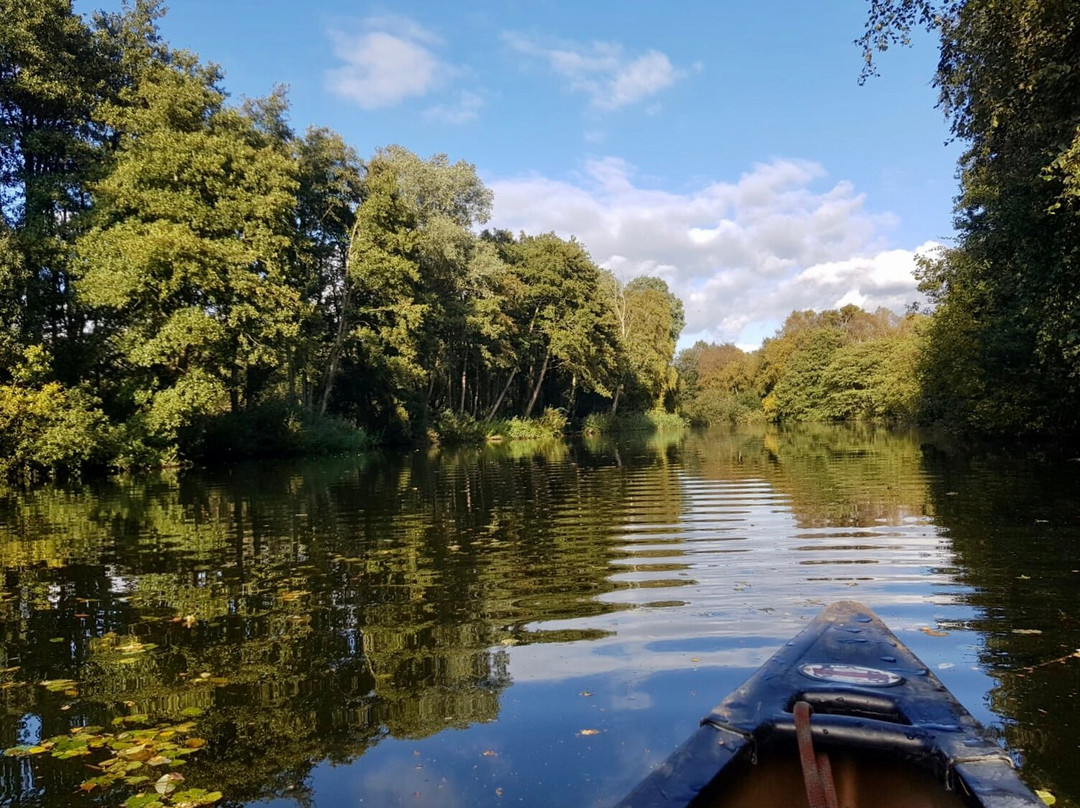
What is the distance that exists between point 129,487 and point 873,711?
18542 millimetres

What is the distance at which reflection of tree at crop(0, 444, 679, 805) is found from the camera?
3.73 m

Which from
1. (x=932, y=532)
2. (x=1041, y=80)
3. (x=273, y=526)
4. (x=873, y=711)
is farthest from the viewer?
(x=273, y=526)

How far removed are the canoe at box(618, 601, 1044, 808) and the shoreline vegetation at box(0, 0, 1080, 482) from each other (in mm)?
8569

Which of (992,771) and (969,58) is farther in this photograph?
(969,58)

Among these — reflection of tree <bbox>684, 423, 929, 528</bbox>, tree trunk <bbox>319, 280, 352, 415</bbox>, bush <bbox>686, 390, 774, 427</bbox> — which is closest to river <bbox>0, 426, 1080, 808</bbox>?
reflection of tree <bbox>684, 423, 929, 528</bbox>

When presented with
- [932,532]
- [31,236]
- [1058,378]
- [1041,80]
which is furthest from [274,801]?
[31,236]

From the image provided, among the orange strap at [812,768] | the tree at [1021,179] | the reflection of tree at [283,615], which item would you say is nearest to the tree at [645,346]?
the tree at [1021,179]

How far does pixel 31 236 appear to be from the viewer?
19719mm

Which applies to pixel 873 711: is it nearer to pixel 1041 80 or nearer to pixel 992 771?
pixel 992 771

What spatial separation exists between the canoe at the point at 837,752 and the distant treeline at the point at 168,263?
1929cm

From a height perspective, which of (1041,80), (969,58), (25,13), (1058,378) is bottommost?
(1058,378)

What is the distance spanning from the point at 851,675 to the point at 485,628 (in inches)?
116

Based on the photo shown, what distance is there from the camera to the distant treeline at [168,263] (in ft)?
63.7

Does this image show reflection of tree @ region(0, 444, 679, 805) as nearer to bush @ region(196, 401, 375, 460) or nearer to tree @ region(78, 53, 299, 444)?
tree @ region(78, 53, 299, 444)
